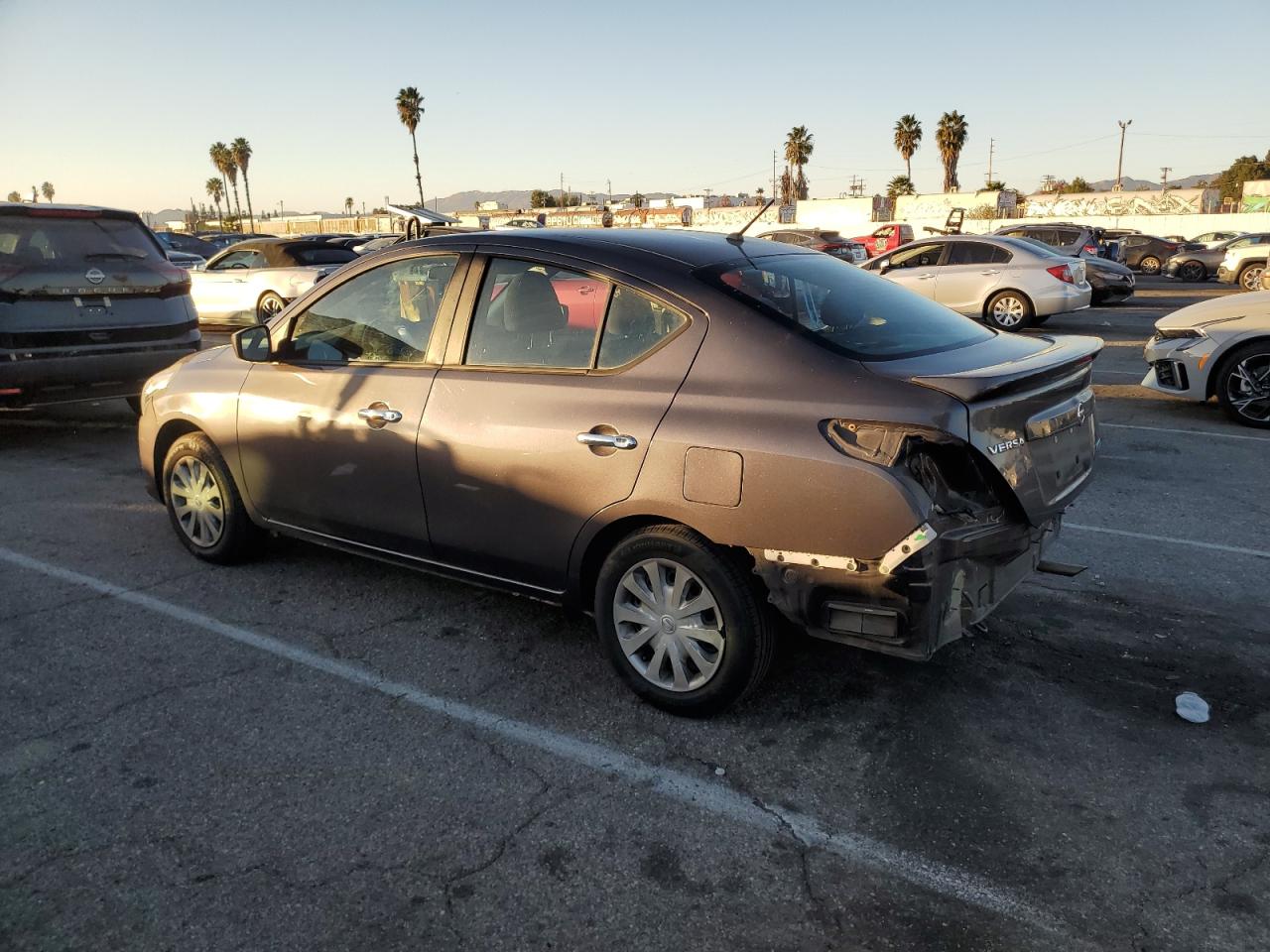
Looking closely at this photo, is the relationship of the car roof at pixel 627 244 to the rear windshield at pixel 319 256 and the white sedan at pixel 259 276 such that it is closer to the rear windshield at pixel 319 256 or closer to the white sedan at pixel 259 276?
the white sedan at pixel 259 276

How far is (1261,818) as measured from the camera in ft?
9.32

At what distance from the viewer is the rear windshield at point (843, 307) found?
3.34 metres

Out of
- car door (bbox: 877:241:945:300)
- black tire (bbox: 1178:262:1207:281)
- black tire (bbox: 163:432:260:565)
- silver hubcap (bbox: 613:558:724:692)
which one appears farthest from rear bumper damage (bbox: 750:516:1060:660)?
black tire (bbox: 1178:262:1207:281)

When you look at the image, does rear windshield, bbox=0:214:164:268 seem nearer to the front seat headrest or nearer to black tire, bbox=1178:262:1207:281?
the front seat headrest

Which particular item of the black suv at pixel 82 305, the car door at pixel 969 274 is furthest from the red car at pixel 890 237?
the black suv at pixel 82 305

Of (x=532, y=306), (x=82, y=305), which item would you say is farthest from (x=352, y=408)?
(x=82, y=305)

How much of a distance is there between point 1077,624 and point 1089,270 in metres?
16.3

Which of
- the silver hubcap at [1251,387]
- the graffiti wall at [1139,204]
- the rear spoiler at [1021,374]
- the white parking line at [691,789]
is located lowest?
the white parking line at [691,789]

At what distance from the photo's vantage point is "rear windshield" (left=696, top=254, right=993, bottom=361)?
334cm

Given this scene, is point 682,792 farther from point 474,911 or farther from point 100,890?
point 100,890

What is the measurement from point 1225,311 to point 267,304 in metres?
12.4

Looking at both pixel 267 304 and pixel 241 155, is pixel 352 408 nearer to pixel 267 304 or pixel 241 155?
pixel 267 304

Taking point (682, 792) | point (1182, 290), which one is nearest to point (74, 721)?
point (682, 792)

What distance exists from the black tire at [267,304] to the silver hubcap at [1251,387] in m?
12.1
